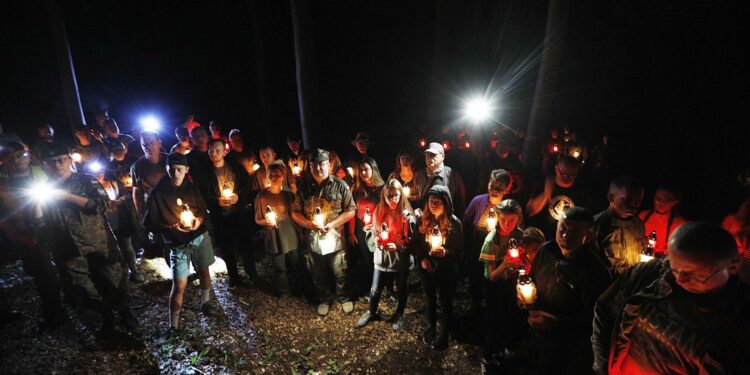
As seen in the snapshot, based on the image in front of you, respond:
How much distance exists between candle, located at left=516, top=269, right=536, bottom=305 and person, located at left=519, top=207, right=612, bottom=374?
0.08 metres

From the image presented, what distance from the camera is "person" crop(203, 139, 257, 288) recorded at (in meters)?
5.12

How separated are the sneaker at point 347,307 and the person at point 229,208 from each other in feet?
6.31

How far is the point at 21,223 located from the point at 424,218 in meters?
5.29

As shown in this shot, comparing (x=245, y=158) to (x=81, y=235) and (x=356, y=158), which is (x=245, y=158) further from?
(x=81, y=235)

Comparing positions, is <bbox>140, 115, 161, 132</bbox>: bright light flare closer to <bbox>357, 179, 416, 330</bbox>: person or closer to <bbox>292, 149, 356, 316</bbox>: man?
<bbox>292, 149, 356, 316</bbox>: man

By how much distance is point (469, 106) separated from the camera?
1509 cm

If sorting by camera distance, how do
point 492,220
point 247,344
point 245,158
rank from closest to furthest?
point 492,220 → point 247,344 → point 245,158

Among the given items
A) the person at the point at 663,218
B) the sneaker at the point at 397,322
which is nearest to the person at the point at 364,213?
the sneaker at the point at 397,322

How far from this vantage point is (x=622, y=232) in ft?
10.5

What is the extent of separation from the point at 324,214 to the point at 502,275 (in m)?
2.41

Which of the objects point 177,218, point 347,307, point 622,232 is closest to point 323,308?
point 347,307

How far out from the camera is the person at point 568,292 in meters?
2.45

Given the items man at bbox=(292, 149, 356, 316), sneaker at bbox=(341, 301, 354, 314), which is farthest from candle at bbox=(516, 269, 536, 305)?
sneaker at bbox=(341, 301, 354, 314)

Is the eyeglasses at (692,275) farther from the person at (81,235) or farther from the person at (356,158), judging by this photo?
the person at (81,235)
